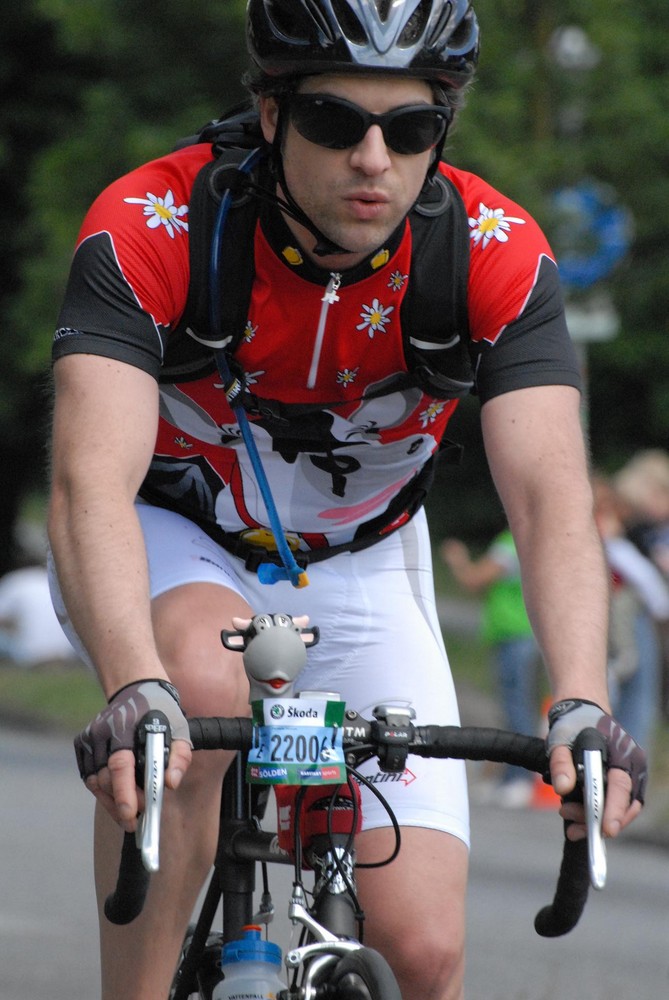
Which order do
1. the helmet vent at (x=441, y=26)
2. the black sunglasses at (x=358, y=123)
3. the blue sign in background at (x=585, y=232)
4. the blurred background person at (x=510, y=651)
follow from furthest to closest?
1. the blue sign in background at (x=585, y=232)
2. the blurred background person at (x=510, y=651)
3. the helmet vent at (x=441, y=26)
4. the black sunglasses at (x=358, y=123)

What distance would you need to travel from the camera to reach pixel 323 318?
12.6 feet

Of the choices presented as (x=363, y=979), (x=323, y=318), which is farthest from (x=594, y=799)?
(x=323, y=318)

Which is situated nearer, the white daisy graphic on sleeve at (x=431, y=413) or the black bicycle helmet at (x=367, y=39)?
the black bicycle helmet at (x=367, y=39)

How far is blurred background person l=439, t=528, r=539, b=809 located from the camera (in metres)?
11.7

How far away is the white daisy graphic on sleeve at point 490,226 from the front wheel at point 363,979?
4.70ft

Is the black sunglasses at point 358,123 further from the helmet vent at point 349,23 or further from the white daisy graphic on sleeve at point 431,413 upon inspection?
the white daisy graphic on sleeve at point 431,413

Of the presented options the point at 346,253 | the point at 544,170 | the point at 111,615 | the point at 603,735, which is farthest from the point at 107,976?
the point at 544,170

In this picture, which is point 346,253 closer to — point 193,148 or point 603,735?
point 193,148

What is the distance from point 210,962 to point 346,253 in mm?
1344

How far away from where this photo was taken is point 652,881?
32.2 ft

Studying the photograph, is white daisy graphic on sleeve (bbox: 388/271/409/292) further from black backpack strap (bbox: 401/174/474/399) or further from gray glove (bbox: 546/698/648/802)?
gray glove (bbox: 546/698/648/802)

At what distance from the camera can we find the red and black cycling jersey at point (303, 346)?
3543mm

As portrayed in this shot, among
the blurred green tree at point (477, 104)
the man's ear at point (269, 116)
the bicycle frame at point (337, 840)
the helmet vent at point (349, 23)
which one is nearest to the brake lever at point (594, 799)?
the bicycle frame at point (337, 840)

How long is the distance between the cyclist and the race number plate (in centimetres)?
20
